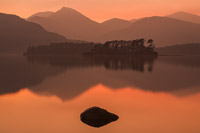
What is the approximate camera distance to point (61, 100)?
30828 millimetres

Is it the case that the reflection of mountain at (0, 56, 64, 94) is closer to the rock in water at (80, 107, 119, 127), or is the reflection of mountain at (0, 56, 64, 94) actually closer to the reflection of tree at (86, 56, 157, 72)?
the rock in water at (80, 107, 119, 127)

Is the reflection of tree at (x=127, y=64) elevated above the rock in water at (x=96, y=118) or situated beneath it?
situated beneath

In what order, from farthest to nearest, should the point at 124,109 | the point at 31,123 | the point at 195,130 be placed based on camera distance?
the point at 124,109 < the point at 31,123 < the point at 195,130

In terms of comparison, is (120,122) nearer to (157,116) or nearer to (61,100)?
(157,116)

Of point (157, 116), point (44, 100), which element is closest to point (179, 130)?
point (157, 116)

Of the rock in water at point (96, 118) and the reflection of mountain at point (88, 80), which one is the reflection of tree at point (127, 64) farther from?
the rock in water at point (96, 118)

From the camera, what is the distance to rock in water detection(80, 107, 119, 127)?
2004 cm

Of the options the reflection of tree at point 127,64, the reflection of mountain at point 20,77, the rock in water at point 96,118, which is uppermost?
the rock in water at point 96,118

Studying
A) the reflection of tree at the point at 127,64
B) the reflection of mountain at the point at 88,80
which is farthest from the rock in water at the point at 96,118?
the reflection of tree at the point at 127,64

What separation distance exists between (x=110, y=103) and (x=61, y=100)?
7.31 m

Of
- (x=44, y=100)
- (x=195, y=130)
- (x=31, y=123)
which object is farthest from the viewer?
(x=44, y=100)

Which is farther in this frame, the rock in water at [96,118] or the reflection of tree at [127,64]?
the reflection of tree at [127,64]

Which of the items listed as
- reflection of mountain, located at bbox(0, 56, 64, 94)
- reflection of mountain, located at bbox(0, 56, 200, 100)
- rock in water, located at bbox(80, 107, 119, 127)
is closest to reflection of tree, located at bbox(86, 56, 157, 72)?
reflection of mountain, located at bbox(0, 56, 200, 100)

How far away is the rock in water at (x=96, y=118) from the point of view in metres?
20.0
